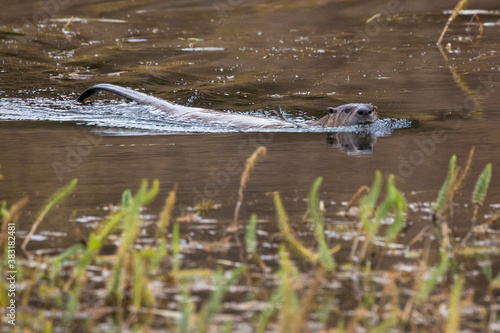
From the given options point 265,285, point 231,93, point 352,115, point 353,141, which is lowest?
point 265,285

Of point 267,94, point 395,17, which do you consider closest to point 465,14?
point 395,17

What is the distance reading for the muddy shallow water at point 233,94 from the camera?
499 centimetres

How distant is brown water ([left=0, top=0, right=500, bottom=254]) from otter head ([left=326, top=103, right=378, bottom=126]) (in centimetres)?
45

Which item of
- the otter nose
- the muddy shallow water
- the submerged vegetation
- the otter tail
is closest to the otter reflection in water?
the muddy shallow water

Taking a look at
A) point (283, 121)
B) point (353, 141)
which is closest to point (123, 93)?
point (283, 121)

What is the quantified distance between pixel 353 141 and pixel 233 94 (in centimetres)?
340

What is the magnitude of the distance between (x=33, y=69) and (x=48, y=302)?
880 cm

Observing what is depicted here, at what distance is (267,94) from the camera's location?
10.2 metres

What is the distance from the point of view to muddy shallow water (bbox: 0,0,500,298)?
16.4 ft

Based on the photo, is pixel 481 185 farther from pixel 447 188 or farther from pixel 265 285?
pixel 265 285

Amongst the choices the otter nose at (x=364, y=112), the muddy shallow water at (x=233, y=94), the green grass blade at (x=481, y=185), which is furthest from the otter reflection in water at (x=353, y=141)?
the green grass blade at (x=481, y=185)

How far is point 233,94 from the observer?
10.1 meters

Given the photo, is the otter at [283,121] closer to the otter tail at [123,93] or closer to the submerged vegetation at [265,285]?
the otter tail at [123,93]

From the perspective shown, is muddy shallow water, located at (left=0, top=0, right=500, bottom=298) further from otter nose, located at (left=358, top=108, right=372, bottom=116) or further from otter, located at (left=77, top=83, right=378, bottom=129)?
otter nose, located at (left=358, top=108, right=372, bottom=116)
